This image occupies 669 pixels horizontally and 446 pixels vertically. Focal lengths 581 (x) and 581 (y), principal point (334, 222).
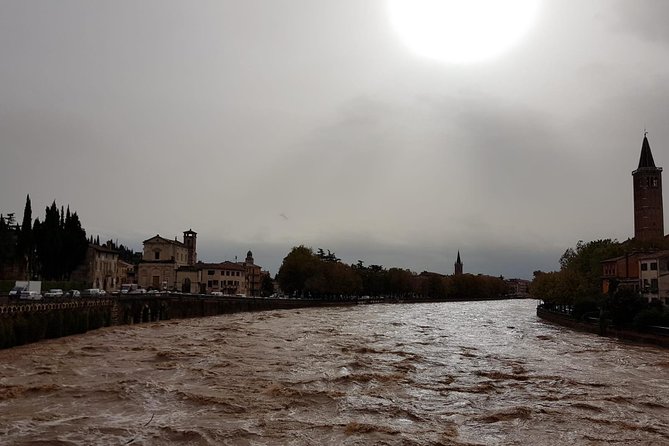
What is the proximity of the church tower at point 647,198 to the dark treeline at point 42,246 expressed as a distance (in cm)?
12827

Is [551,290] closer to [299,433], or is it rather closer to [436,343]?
[436,343]

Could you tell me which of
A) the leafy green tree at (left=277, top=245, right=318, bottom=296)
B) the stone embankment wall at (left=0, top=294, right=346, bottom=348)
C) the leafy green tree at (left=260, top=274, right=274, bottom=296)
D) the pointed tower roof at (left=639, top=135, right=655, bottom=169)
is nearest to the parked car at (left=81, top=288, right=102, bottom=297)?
the stone embankment wall at (left=0, top=294, right=346, bottom=348)

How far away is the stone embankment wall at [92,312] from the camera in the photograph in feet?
121

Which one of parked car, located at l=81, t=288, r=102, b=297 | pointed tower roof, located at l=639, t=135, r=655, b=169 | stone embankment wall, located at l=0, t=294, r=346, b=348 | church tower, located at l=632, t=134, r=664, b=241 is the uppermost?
pointed tower roof, located at l=639, t=135, r=655, b=169

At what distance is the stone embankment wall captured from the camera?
3700 centimetres

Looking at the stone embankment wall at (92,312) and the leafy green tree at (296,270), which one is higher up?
the leafy green tree at (296,270)

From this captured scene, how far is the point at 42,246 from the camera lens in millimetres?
74562

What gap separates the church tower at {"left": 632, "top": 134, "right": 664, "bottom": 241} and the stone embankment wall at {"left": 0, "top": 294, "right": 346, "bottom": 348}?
350 ft

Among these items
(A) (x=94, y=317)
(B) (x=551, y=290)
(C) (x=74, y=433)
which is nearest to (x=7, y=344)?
(A) (x=94, y=317)

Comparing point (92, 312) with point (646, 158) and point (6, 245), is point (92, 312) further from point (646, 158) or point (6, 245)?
point (646, 158)

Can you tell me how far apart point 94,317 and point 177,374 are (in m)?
27.9

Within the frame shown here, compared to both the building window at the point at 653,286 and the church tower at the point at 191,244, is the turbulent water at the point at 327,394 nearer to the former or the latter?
the building window at the point at 653,286

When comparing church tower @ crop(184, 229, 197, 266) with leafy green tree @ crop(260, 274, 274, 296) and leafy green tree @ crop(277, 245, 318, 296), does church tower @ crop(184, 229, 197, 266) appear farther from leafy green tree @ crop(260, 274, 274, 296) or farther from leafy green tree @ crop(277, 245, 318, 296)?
leafy green tree @ crop(260, 274, 274, 296)

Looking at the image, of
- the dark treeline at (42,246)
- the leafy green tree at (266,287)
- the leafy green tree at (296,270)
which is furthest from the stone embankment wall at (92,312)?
the leafy green tree at (266,287)
